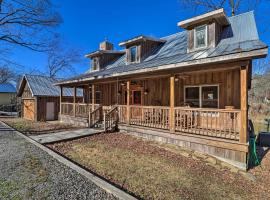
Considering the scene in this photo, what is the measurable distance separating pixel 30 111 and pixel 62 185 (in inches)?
797

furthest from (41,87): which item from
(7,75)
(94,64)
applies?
(7,75)

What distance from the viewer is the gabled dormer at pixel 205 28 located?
9.49m

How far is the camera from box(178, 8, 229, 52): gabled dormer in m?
9.49

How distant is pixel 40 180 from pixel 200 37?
9.13m

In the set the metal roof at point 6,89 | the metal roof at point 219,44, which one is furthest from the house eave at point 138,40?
the metal roof at point 6,89

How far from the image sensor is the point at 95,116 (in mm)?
12633

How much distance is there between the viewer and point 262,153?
8953 millimetres

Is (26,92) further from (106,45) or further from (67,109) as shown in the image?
(106,45)

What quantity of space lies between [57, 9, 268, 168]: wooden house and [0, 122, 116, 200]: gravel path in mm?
4578

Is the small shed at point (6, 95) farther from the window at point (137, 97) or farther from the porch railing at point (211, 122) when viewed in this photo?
the porch railing at point (211, 122)

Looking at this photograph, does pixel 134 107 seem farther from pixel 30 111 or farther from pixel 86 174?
pixel 30 111

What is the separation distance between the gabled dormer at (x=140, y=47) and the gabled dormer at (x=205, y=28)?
3301 millimetres

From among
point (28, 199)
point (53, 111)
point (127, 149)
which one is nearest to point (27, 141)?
point (127, 149)

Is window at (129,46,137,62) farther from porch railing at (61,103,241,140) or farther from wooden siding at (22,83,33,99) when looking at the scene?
wooden siding at (22,83,33,99)
